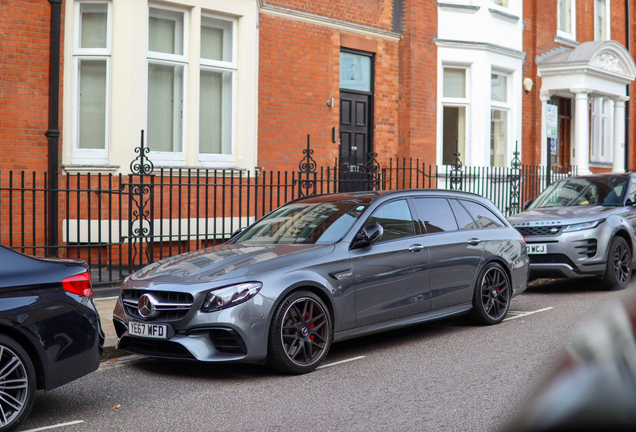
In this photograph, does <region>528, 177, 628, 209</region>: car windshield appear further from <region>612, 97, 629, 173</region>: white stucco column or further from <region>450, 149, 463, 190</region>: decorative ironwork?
<region>612, 97, 629, 173</region>: white stucco column

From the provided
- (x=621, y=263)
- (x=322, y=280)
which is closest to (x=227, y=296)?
(x=322, y=280)

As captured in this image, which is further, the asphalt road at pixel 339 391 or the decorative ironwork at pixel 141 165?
the decorative ironwork at pixel 141 165

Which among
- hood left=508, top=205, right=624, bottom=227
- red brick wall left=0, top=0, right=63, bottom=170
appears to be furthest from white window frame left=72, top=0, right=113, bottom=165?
hood left=508, top=205, right=624, bottom=227

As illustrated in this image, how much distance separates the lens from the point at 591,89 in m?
19.2

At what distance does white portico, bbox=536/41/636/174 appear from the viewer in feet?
61.2

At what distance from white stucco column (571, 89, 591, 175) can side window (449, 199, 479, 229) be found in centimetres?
1270

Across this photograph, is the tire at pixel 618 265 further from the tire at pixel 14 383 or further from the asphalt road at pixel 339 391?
the tire at pixel 14 383

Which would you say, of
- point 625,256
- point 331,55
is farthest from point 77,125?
point 625,256

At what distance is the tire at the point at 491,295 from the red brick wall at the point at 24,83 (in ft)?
22.3

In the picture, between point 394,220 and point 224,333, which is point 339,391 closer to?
point 224,333

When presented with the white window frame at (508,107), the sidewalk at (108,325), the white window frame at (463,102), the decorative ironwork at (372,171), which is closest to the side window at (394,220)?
the sidewalk at (108,325)

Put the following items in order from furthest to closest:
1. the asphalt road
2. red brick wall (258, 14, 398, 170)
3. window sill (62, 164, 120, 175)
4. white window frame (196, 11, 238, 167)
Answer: red brick wall (258, 14, 398, 170), white window frame (196, 11, 238, 167), window sill (62, 164, 120, 175), the asphalt road

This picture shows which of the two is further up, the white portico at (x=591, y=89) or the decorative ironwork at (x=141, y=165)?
the white portico at (x=591, y=89)

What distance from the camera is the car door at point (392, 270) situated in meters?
6.19
